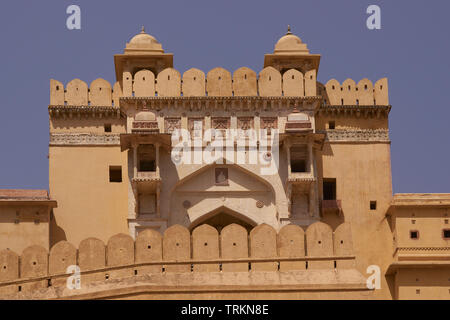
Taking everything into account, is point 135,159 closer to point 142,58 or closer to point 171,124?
point 171,124

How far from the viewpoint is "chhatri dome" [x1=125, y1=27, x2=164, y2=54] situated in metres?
31.1

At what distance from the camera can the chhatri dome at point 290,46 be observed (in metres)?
31.2

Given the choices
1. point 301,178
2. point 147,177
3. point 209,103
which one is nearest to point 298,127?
point 301,178

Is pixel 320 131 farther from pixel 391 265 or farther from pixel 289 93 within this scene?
Answer: pixel 391 265

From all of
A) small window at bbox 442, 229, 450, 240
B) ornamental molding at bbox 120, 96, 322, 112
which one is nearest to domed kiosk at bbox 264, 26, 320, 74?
ornamental molding at bbox 120, 96, 322, 112

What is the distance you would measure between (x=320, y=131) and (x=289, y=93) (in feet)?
4.82

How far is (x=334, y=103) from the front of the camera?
103ft

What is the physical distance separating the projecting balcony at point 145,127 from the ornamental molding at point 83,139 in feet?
5.84

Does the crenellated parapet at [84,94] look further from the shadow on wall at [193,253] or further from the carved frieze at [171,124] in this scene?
the shadow on wall at [193,253]

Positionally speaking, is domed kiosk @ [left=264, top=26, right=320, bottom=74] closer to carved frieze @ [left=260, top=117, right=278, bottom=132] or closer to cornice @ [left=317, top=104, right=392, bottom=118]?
cornice @ [left=317, top=104, right=392, bottom=118]

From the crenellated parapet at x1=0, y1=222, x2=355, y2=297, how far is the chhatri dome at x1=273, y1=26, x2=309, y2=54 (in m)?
11.0

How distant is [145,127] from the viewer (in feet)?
95.5
